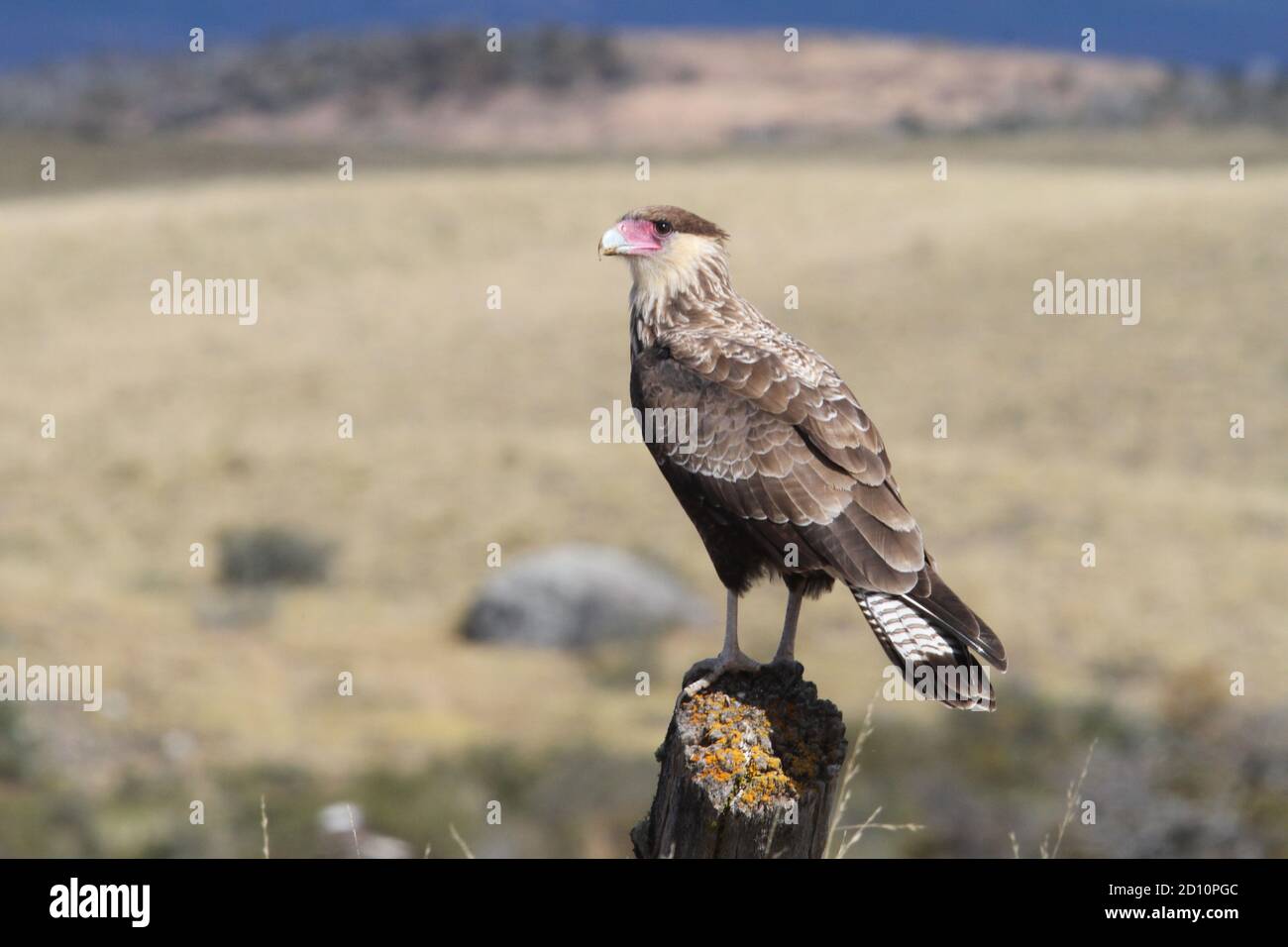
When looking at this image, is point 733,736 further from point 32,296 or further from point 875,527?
point 32,296

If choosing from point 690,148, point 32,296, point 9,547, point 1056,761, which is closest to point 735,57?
point 690,148

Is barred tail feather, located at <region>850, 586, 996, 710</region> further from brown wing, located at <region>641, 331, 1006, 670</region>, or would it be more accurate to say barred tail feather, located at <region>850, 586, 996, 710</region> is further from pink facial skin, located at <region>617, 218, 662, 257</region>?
pink facial skin, located at <region>617, 218, 662, 257</region>

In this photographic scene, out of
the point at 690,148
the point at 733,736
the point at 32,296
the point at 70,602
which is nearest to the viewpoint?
the point at 733,736

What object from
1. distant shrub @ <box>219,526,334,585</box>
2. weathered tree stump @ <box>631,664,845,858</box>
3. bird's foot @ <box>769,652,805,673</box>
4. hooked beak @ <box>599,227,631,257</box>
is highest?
hooked beak @ <box>599,227,631,257</box>

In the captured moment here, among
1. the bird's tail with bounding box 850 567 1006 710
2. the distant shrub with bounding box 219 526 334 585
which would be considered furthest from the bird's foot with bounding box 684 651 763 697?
the distant shrub with bounding box 219 526 334 585

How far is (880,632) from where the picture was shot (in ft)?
17.0

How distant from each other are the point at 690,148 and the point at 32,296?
54408 mm

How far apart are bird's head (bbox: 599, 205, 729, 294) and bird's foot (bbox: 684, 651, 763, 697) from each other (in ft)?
5.66

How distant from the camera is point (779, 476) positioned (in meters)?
5.66

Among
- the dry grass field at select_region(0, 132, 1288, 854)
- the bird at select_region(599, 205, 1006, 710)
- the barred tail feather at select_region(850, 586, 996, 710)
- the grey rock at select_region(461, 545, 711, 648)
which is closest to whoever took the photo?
the barred tail feather at select_region(850, 586, 996, 710)

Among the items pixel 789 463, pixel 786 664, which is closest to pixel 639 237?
pixel 789 463

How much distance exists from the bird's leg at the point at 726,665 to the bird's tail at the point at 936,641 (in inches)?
22.5

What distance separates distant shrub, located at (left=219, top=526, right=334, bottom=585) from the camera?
75.1ft

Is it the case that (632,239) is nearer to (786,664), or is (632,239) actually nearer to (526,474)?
(786,664)
